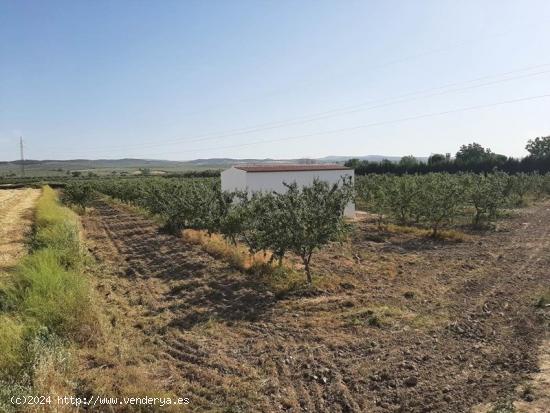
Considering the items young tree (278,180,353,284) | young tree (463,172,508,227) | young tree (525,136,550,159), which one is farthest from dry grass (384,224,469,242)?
young tree (525,136,550,159)

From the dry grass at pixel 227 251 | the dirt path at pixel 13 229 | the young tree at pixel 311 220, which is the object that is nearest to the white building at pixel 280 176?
the dry grass at pixel 227 251

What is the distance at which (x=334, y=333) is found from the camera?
8617mm

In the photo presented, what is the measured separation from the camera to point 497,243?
18.2m

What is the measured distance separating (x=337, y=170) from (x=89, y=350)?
22.4 m

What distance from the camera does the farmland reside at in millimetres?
6344

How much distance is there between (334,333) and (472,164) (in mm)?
52745

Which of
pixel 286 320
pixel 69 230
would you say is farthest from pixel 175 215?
pixel 286 320

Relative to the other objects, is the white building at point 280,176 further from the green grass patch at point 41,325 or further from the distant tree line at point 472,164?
the distant tree line at point 472,164

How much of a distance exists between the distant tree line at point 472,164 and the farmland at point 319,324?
35605 mm

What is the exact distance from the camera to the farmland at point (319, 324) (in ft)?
20.8

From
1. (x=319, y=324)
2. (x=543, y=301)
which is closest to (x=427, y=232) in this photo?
(x=543, y=301)

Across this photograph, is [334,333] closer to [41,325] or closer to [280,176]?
[41,325]

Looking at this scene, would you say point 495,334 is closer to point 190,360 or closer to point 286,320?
point 286,320

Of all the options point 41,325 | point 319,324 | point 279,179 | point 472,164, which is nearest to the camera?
point 41,325
